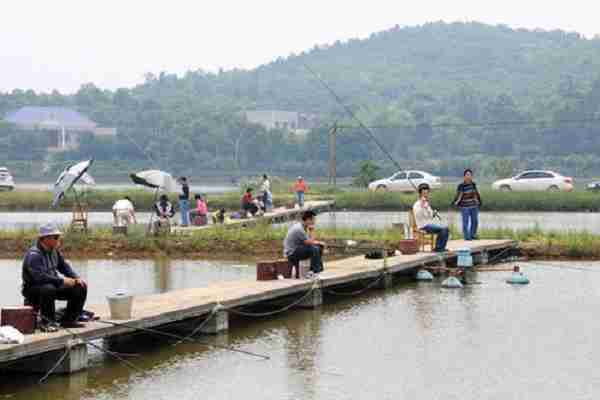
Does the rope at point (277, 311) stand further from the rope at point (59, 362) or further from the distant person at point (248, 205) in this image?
the distant person at point (248, 205)

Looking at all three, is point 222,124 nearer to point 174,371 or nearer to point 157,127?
point 157,127

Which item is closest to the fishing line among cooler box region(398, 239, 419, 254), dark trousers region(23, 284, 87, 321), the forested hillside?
dark trousers region(23, 284, 87, 321)

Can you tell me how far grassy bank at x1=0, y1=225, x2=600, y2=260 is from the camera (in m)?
26.2

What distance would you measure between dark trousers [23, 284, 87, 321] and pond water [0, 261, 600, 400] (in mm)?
700

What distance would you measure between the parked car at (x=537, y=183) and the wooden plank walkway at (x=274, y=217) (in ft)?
29.2

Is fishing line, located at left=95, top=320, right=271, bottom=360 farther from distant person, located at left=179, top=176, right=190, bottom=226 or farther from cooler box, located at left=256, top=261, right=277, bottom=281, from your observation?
distant person, located at left=179, top=176, right=190, bottom=226

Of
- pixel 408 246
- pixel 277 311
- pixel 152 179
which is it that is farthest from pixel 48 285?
pixel 152 179

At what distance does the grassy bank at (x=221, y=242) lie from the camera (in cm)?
2619

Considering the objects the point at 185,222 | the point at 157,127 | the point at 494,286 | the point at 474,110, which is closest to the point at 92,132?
the point at 157,127

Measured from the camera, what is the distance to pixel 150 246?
27.2m

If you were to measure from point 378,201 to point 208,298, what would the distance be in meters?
29.7

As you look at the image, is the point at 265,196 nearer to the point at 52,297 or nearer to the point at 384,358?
the point at 384,358

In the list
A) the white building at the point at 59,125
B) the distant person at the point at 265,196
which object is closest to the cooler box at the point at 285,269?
the distant person at the point at 265,196

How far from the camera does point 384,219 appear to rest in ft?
127
